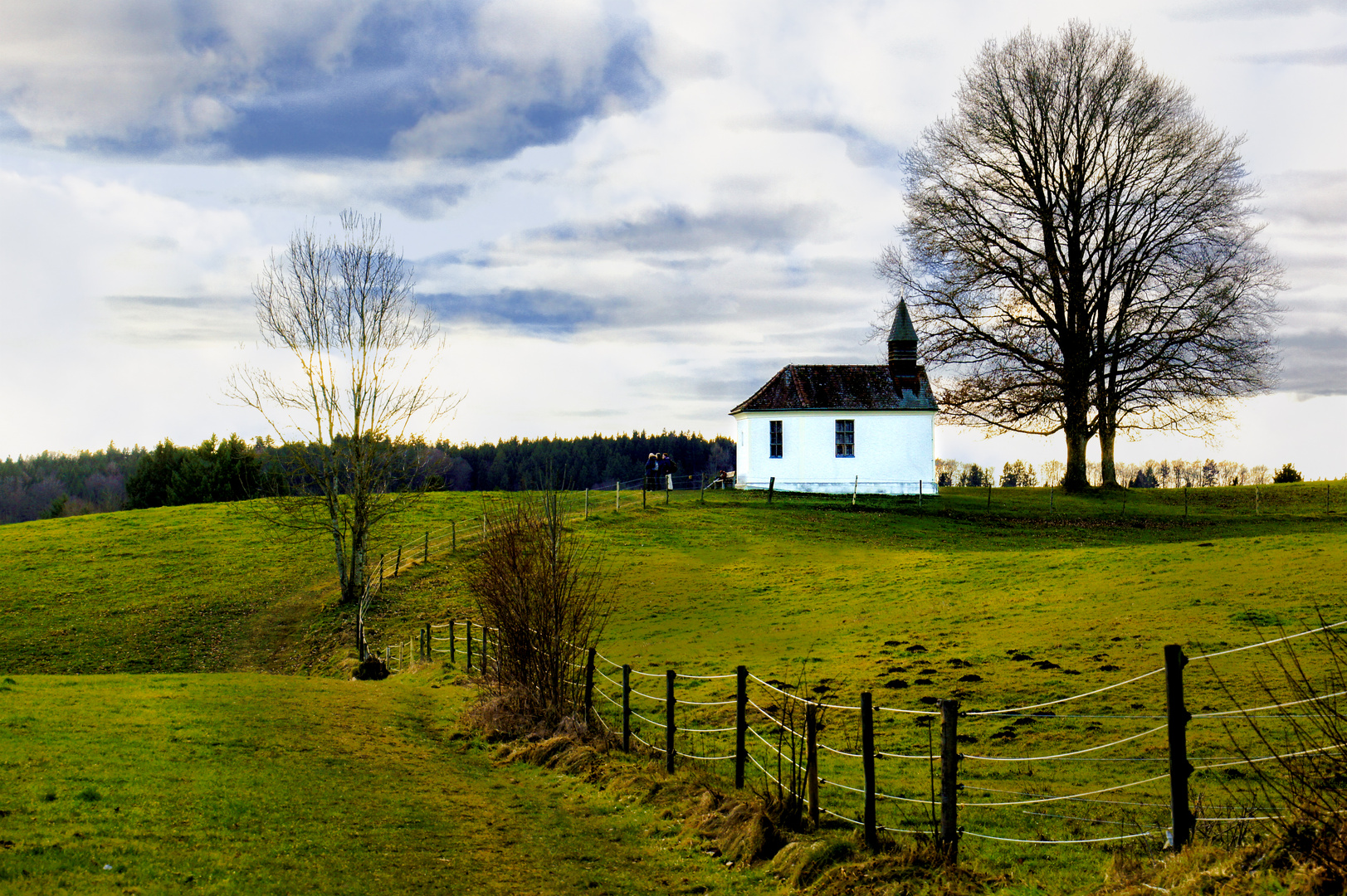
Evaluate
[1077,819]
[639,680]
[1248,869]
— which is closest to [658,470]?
[639,680]

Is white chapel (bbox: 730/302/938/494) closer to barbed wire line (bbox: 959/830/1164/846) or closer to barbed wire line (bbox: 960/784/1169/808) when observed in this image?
barbed wire line (bbox: 960/784/1169/808)

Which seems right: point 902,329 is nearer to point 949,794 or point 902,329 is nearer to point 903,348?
point 903,348

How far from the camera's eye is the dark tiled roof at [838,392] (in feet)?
154

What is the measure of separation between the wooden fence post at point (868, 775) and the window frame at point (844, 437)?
127 feet

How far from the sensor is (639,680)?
18.9 m

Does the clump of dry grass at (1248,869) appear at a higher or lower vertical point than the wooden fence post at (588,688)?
higher

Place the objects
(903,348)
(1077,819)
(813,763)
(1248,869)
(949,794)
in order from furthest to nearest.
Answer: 1. (903,348)
2. (1077,819)
3. (813,763)
4. (949,794)
5. (1248,869)

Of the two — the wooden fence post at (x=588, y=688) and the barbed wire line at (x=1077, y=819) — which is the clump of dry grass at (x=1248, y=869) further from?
the wooden fence post at (x=588, y=688)

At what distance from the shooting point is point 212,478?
66500 mm

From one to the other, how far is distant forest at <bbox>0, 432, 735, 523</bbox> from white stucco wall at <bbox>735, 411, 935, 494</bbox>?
2631cm

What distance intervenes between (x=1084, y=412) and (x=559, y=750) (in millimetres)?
37939

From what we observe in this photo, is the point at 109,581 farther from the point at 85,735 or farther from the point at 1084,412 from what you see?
the point at 1084,412

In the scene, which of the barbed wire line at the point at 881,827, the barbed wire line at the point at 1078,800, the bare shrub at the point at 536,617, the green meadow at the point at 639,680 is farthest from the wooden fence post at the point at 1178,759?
the bare shrub at the point at 536,617

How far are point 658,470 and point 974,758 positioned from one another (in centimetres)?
4058
